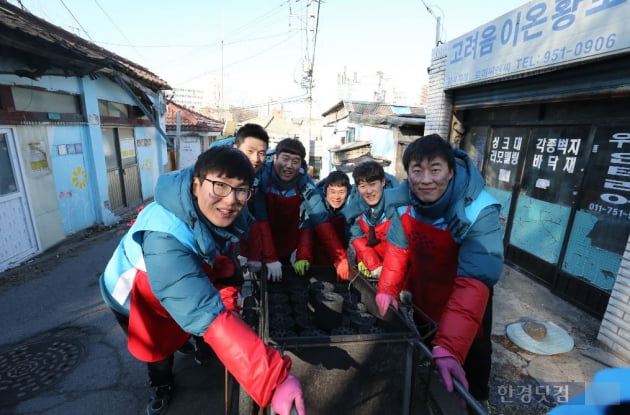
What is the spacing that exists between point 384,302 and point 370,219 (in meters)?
1.17

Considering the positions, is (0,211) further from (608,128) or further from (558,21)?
(608,128)

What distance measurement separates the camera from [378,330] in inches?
85.6

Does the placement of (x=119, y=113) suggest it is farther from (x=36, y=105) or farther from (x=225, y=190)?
(x=225, y=190)

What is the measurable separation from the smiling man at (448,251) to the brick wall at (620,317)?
190 centimetres

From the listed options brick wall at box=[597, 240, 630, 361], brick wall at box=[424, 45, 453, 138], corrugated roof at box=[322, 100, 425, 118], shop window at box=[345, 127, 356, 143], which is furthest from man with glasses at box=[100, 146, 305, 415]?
corrugated roof at box=[322, 100, 425, 118]

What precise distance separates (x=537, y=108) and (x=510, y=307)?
2875 millimetres

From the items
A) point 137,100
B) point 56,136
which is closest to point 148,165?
point 137,100

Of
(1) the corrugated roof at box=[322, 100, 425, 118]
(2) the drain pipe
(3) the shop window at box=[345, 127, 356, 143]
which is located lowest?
(3) the shop window at box=[345, 127, 356, 143]

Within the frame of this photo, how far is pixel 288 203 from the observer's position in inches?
130

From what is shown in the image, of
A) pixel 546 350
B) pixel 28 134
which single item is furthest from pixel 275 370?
pixel 28 134

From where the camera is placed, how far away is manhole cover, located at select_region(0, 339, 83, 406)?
263 centimetres

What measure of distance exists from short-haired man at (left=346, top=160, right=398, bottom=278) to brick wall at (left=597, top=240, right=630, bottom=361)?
7.51 feet

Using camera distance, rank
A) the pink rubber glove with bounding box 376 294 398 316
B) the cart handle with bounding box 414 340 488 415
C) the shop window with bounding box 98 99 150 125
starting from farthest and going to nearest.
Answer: the shop window with bounding box 98 99 150 125 → the pink rubber glove with bounding box 376 294 398 316 → the cart handle with bounding box 414 340 488 415

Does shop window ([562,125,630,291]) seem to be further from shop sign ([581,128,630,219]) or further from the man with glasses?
the man with glasses
